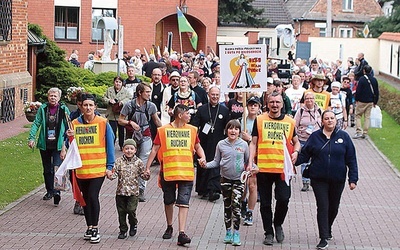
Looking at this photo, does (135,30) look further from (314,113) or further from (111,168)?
(111,168)

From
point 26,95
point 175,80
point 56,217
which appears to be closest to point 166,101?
point 175,80

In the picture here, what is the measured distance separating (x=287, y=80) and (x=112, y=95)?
13.0 metres

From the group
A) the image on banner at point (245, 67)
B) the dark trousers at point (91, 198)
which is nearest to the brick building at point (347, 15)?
the image on banner at point (245, 67)

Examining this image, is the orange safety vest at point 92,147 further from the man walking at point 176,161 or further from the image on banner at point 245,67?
the image on banner at point 245,67

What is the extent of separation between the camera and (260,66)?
41.4 ft

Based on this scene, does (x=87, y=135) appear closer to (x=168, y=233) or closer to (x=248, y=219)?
(x=168, y=233)

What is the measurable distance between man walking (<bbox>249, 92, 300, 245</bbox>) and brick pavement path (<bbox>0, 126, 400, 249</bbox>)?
1.11 ft

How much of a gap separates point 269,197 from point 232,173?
0.53m

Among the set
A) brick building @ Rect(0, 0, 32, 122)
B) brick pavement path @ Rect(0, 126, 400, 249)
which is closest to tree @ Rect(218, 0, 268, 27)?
brick building @ Rect(0, 0, 32, 122)

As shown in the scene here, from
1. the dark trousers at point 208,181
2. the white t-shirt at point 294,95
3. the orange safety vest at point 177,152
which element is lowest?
the dark trousers at point 208,181

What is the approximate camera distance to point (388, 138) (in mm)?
23766

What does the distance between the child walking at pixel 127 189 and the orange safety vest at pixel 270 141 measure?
4.60 feet

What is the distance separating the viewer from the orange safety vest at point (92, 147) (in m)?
10.7

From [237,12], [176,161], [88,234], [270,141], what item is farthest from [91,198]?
[237,12]
